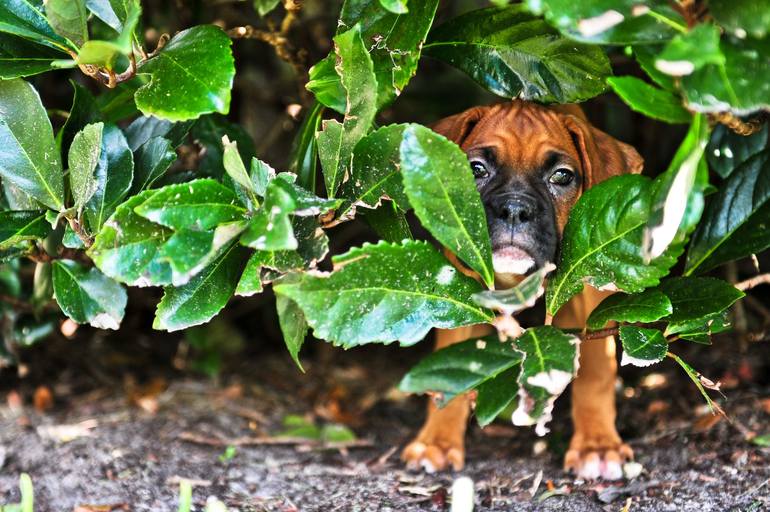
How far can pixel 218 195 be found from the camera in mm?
2322

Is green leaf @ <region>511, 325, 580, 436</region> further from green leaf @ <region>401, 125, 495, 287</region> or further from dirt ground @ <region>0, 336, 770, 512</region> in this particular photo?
dirt ground @ <region>0, 336, 770, 512</region>

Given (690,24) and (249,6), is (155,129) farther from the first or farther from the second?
(249,6)

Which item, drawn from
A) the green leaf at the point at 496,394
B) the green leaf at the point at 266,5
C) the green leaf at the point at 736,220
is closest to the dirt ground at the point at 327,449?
the green leaf at the point at 496,394

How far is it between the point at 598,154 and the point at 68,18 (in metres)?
2.03

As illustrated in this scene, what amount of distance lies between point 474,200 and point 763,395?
7.00 ft

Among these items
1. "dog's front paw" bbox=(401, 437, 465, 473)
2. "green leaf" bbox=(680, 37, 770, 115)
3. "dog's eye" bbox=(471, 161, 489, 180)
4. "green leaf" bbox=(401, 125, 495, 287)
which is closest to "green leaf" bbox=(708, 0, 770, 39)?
"green leaf" bbox=(680, 37, 770, 115)

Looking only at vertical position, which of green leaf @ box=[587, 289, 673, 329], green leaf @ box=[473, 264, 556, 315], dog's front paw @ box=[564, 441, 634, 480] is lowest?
dog's front paw @ box=[564, 441, 634, 480]

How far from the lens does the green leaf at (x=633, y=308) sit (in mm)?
2332

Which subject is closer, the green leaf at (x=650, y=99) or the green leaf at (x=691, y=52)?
the green leaf at (x=691, y=52)

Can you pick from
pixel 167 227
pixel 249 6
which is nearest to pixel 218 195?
pixel 167 227

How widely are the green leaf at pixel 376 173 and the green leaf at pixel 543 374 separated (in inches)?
20.9

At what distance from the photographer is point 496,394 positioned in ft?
7.88

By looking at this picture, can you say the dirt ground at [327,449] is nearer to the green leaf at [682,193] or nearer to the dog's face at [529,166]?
the dog's face at [529,166]

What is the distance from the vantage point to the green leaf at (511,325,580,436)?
7.36ft
